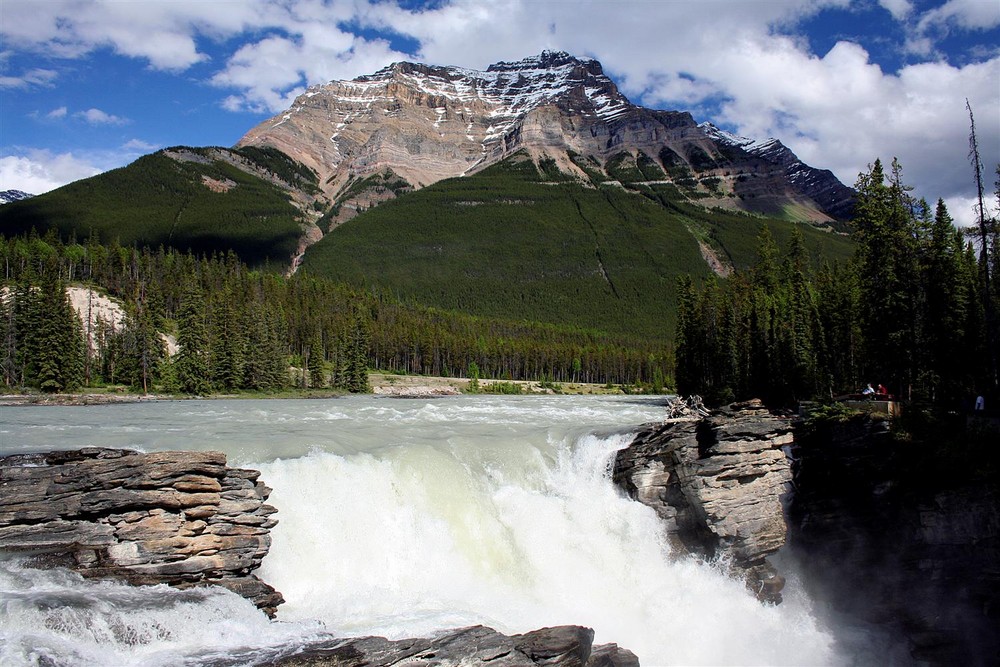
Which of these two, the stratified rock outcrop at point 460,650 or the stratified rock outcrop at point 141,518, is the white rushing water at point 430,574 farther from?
the stratified rock outcrop at point 460,650

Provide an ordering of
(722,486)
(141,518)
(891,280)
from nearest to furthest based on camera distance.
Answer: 1. (141,518)
2. (722,486)
3. (891,280)

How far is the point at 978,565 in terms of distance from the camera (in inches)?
874

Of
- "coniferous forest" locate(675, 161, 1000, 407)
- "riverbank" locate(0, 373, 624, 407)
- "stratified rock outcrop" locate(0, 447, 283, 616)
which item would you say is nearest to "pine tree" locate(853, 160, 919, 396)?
"coniferous forest" locate(675, 161, 1000, 407)

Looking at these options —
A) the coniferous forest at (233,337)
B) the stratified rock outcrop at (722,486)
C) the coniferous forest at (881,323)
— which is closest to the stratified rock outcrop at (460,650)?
the stratified rock outcrop at (722,486)

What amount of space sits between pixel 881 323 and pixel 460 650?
36602 mm

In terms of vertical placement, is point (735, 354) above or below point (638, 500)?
above

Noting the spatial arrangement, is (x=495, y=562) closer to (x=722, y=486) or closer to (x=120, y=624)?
(x=722, y=486)

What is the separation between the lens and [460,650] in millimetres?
12461

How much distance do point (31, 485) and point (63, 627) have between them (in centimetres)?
523

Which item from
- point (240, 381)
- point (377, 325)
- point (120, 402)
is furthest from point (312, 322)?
point (120, 402)

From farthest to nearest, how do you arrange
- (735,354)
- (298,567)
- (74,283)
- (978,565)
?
(74,283) < (735,354) < (978,565) < (298,567)

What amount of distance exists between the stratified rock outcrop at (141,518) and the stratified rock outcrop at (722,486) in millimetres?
14968

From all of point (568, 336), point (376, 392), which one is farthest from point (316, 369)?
point (568, 336)

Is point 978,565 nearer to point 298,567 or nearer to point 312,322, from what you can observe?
point 298,567
